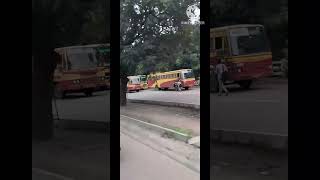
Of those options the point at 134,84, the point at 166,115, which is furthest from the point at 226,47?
the point at 166,115

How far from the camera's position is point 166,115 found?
13.5ft

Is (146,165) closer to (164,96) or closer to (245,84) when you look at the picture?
(164,96)

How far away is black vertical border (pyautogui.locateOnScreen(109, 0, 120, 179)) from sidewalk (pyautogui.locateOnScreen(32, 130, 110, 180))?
5 centimetres

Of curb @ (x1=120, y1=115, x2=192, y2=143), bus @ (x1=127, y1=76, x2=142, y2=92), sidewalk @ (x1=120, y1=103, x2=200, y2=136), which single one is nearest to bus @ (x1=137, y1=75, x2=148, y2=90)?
bus @ (x1=127, y1=76, x2=142, y2=92)

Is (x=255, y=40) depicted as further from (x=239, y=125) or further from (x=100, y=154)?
(x=100, y=154)

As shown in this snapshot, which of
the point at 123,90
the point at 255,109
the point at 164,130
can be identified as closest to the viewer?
the point at 255,109

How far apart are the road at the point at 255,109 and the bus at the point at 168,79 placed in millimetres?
592

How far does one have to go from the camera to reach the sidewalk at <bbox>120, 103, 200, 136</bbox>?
12.5ft

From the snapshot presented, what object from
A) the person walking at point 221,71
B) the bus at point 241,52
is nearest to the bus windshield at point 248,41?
the bus at point 241,52

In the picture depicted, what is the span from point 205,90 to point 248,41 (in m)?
0.50

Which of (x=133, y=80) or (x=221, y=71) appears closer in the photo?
(x=221, y=71)

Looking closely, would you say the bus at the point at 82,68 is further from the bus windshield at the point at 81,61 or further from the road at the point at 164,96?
the road at the point at 164,96

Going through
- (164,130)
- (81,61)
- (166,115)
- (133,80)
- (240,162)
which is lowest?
(240,162)

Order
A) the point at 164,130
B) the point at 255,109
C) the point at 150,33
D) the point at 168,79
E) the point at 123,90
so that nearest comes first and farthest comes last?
the point at 255,109
the point at 123,90
the point at 150,33
the point at 168,79
the point at 164,130
